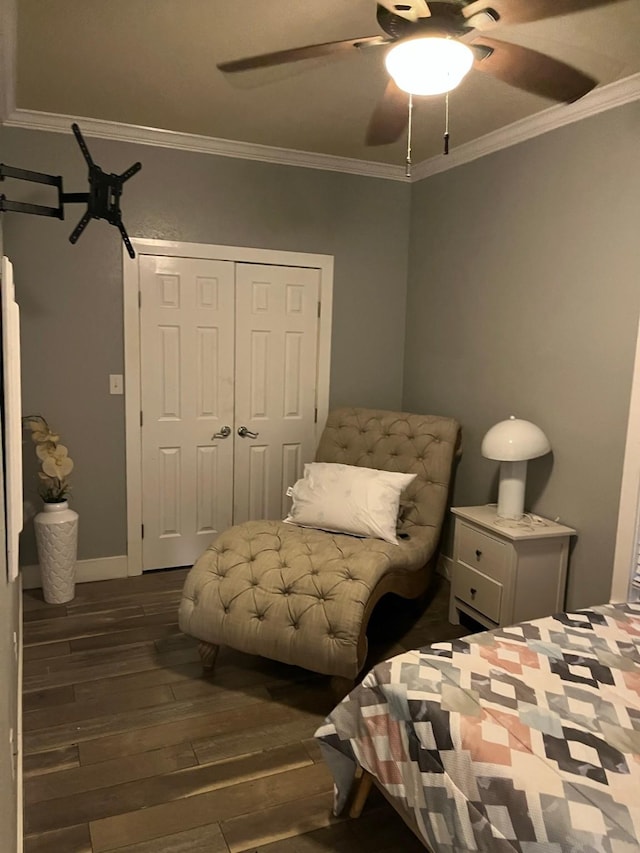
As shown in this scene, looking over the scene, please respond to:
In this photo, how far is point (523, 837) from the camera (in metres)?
1.24

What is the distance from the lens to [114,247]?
3416 millimetres

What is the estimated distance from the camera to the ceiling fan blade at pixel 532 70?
173 centimetres

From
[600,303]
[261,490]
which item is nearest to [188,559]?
[261,490]

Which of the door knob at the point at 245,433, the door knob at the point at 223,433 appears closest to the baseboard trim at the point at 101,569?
the door knob at the point at 223,433

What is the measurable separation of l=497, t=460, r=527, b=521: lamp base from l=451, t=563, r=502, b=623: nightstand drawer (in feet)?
1.06

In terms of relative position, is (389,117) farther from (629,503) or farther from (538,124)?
(629,503)

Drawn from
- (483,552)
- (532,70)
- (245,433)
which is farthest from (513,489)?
(532,70)

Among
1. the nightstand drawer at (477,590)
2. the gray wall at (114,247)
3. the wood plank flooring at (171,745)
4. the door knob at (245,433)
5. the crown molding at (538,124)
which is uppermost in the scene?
the crown molding at (538,124)

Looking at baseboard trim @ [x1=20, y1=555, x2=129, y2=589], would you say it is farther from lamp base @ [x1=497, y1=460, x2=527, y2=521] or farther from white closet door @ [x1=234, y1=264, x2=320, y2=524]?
lamp base @ [x1=497, y1=460, x2=527, y2=521]

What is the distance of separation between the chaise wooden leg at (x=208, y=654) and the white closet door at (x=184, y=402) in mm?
1214

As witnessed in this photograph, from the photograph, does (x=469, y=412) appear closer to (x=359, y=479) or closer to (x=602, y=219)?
(x=359, y=479)

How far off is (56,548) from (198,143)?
2335 mm

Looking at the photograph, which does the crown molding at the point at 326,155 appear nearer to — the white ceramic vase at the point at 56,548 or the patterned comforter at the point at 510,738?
the white ceramic vase at the point at 56,548

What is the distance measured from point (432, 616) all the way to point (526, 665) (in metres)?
1.63
